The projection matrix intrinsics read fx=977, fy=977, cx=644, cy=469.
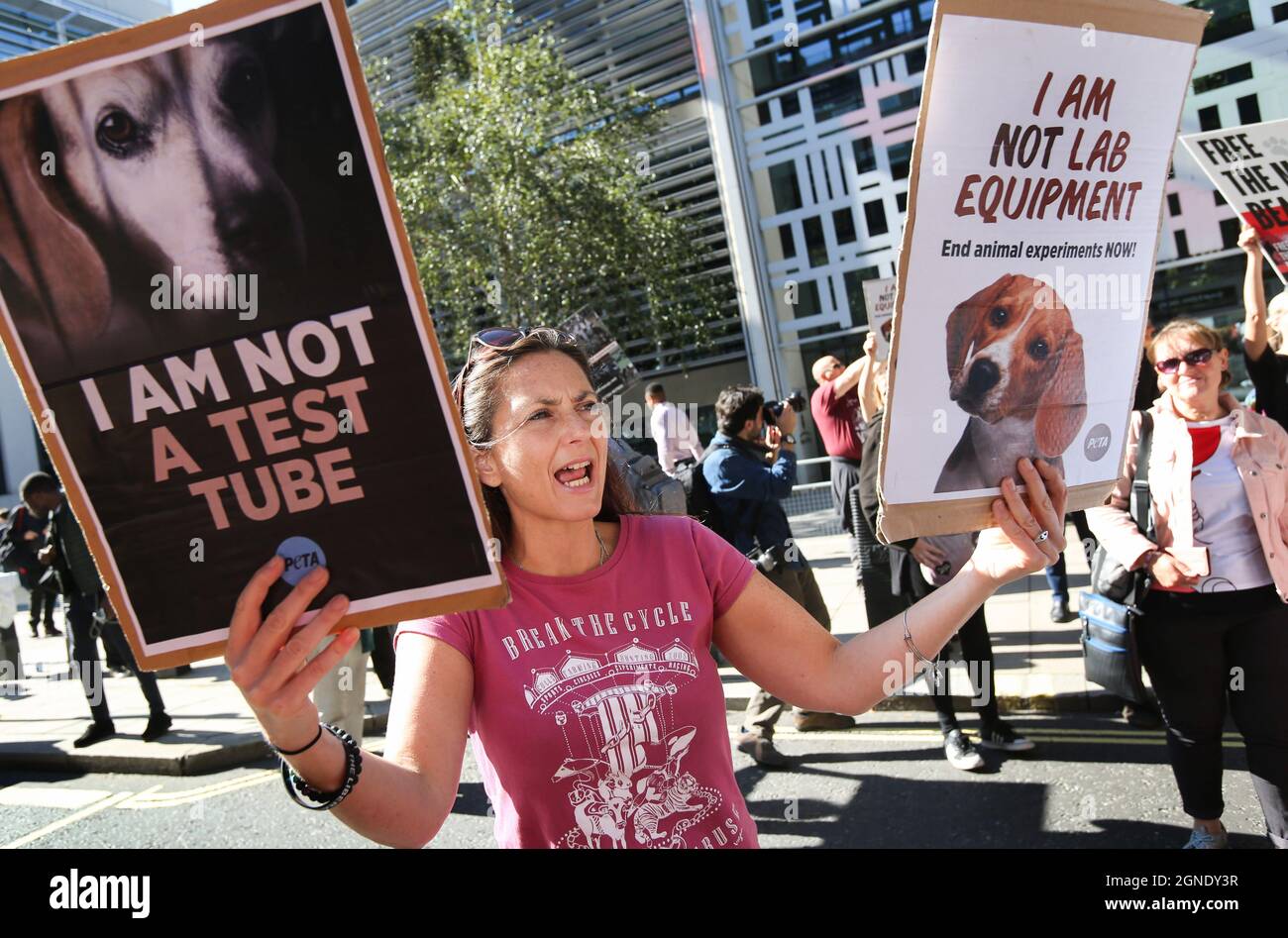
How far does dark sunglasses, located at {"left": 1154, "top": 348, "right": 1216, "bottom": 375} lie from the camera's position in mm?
3426

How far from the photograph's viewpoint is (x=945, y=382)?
6.02 feet

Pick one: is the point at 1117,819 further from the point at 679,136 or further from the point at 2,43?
the point at 2,43

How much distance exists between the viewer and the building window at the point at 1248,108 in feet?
57.6

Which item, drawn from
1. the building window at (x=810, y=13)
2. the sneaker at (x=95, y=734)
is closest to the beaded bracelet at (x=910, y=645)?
the sneaker at (x=95, y=734)

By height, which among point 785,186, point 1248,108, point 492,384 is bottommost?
point 492,384

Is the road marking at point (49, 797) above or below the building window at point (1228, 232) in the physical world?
below

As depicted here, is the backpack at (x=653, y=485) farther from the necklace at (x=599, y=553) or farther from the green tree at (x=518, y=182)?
the green tree at (x=518, y=182)

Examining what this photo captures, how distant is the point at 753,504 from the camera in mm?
5543

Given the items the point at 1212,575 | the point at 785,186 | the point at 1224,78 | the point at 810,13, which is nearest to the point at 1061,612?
the point at 1212,575

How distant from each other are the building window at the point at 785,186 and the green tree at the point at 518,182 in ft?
9.47

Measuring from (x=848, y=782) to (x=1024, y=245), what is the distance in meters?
3.90

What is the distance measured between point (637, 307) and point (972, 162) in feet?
66.1

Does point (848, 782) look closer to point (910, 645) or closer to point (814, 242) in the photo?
point (910, 645)
